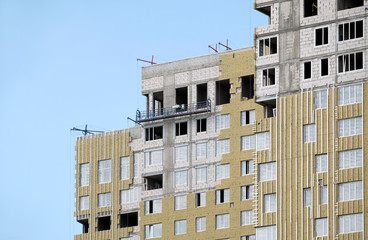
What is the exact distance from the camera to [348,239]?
199875 mm

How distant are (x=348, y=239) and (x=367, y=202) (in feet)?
14.5

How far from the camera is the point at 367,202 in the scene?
199875 mm

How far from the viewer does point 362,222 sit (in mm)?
199750

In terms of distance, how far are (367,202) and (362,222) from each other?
2.19 m

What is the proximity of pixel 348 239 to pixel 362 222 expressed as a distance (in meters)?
2.35
